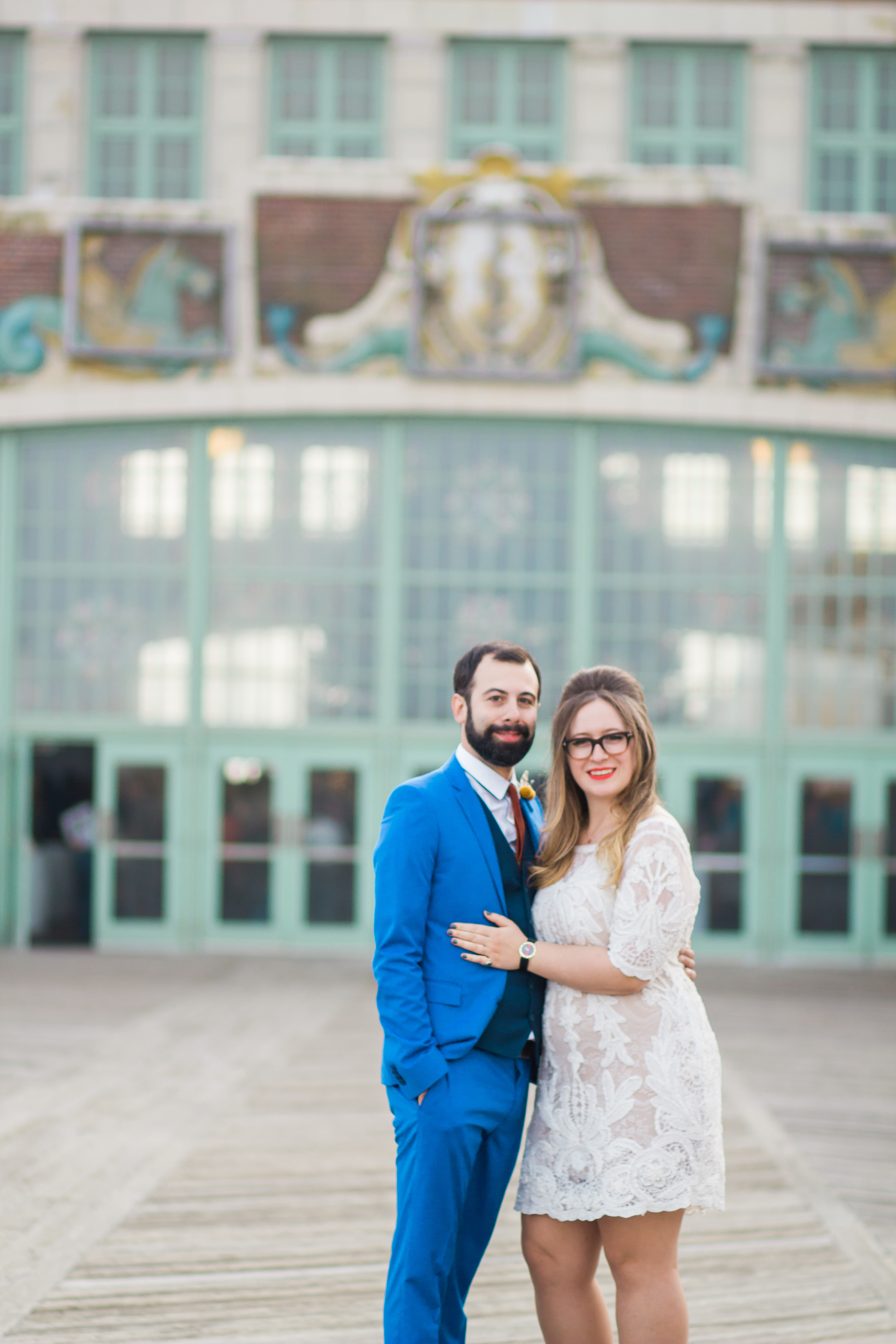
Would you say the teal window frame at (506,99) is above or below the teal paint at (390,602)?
above

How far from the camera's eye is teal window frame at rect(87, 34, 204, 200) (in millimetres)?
12727

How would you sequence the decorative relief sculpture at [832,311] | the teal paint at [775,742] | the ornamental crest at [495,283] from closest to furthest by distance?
the ornamental crest at [495,283] < the decorative relief sculpture at [832,311] < the teal paint at [775,742]

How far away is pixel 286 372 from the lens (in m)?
12.3

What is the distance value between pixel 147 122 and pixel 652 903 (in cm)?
1175

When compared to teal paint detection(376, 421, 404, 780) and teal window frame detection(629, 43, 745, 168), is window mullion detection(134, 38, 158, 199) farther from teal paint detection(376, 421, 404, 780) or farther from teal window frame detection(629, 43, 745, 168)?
teal window frame detection(629, 43, 745, 168)

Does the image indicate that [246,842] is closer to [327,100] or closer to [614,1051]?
[327,100]

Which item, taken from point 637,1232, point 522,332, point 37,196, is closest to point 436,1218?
point 637,1232

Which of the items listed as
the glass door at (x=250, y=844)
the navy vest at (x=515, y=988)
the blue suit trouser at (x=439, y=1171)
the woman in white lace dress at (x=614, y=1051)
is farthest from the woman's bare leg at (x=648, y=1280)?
the glass door at (x=250, y=844)

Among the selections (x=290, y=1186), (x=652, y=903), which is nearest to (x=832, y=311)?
(x=290, y=1186)

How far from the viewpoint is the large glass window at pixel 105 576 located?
12.6 metres

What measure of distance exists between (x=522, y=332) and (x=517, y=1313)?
934 centimetres

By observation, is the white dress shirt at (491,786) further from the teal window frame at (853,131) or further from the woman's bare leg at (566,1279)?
the teal window frame at (853,131)

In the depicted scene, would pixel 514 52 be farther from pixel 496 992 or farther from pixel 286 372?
pixel 496 992

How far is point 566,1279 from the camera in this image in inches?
128
